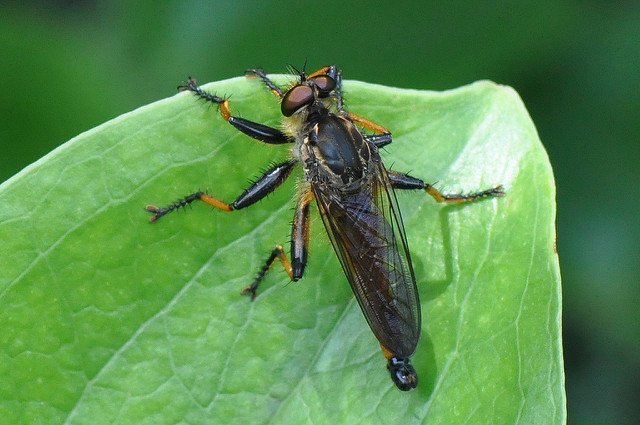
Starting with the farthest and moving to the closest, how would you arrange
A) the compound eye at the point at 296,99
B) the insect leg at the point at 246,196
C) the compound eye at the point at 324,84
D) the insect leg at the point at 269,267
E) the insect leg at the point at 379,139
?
the compound eye at the point at 324,84
the compound eye at the point at 296,99
the insect leg at the point at 379,139
the insect leg at the point at 269,267
the insect leg at the point at 246,196

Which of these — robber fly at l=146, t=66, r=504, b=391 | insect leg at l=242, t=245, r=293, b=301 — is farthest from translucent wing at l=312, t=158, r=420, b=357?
insect leg at l=242, t=245, r=293, b=301

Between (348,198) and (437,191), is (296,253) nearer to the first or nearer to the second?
(437,191)

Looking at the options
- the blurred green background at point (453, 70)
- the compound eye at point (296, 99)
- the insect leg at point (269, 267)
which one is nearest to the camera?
the insect leg at point (269, 267)

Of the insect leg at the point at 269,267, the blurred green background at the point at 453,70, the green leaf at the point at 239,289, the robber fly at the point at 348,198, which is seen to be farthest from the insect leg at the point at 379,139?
the blurred green background at the point at 453,70

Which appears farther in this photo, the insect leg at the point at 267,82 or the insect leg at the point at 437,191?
the insect leg at the point at 267,82

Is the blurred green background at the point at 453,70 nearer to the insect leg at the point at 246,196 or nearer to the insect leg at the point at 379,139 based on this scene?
the insect leg at the point at 379,139

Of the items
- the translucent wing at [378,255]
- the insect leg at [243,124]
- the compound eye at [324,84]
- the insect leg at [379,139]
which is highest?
the insect leg at [243,124]
